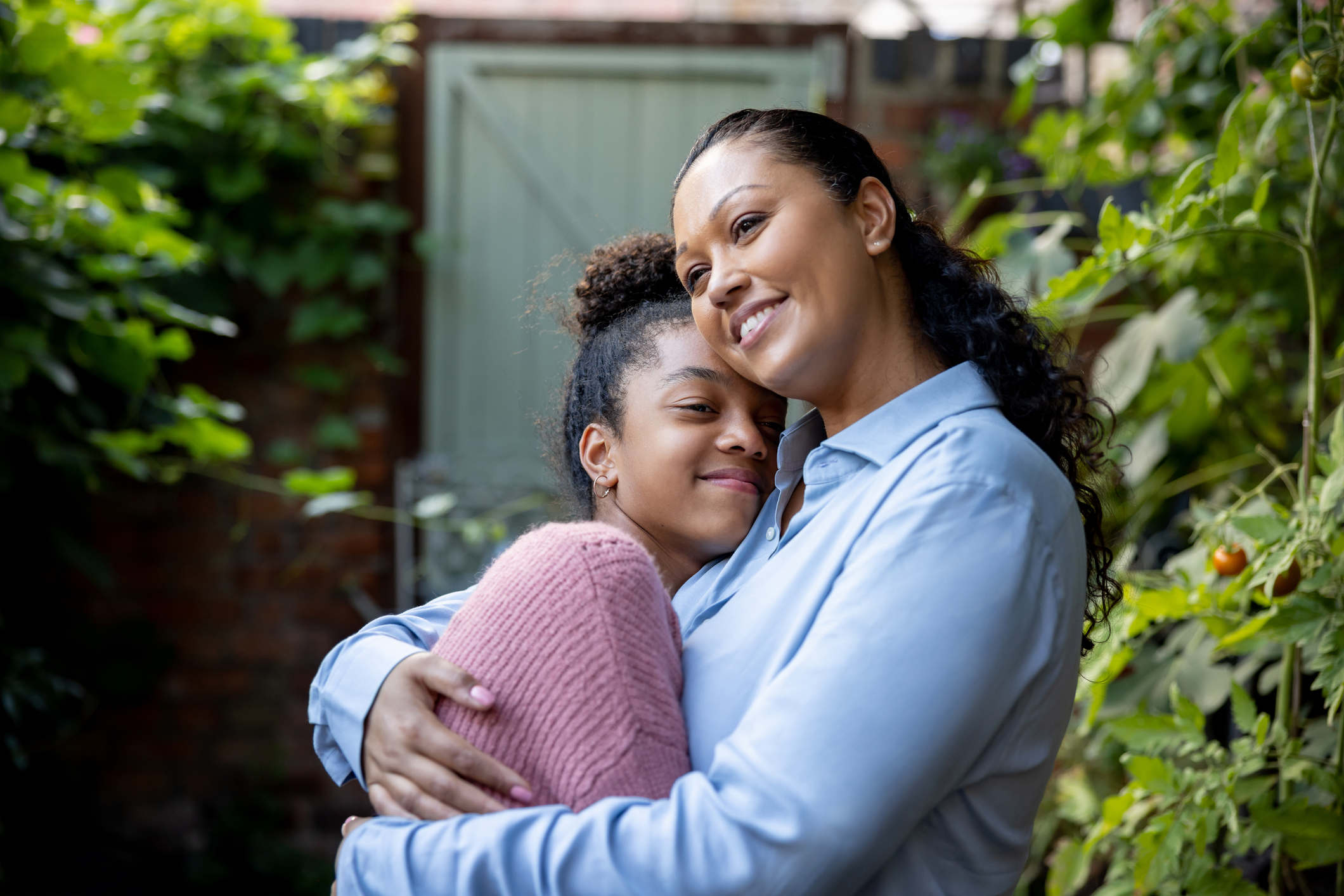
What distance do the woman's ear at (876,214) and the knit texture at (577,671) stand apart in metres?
0.38

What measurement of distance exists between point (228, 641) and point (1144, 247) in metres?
2.83

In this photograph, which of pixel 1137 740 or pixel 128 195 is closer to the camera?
pixel 1137 740

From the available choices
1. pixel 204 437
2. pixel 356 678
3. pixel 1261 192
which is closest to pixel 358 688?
pixel 356 678

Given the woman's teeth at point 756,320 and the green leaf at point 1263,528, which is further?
the green leaf at point 1263,528

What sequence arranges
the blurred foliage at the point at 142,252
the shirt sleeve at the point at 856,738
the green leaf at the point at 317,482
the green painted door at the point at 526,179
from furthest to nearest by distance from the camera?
1. the green painted door at the point at 526,179
2. the green leaf at the point at 317,482
3. the blurred foliage at the point at 142,252
4. the shirt sleeve at the point at 856,738

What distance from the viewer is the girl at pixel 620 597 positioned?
Answer: 94 cm

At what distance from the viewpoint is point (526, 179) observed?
11.0 feet

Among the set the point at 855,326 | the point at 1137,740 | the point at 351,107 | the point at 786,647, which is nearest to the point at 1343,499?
the point at 1137,740

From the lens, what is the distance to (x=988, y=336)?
108 cm

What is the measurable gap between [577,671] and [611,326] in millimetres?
644

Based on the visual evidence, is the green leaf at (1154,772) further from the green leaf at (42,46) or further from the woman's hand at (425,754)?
the green leaf at (42,46)

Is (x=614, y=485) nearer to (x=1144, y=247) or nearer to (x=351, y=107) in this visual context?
(x=1144, y=247)

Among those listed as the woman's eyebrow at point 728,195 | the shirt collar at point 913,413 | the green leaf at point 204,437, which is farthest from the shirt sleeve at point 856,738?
the green leaf at point 204,437

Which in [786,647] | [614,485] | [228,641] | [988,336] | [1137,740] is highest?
[988,336]
